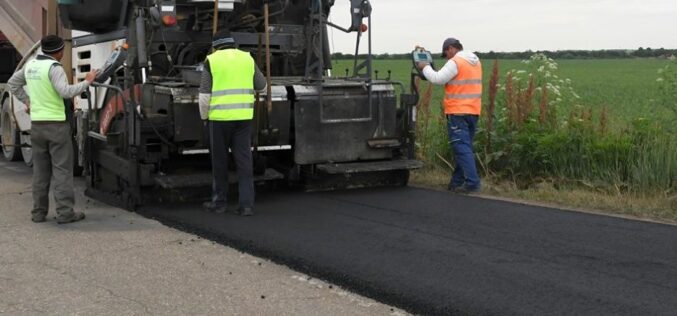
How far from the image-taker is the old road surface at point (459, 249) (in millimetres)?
4281

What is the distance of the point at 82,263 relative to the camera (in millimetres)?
5293

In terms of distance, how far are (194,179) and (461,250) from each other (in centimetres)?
292

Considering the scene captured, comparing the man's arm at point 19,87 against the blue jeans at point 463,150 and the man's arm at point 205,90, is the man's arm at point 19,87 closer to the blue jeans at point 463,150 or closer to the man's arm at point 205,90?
the man's arm at point 205,90

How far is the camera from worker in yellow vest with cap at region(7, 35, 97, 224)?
6.62m

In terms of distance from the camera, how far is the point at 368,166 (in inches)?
310

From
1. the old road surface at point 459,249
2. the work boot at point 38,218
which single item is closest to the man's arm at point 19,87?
the work boot at point 38,218

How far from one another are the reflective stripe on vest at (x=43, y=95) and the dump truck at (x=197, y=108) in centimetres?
65

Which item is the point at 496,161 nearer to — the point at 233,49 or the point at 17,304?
the point at 233,49

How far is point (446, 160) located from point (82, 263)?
5156 mm

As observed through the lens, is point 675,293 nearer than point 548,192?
Yes

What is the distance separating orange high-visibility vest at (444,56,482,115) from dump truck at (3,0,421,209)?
42 centimetres

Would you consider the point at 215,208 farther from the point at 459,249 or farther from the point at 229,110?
the point at 459,249

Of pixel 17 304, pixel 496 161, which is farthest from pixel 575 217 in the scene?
pixel 17 304

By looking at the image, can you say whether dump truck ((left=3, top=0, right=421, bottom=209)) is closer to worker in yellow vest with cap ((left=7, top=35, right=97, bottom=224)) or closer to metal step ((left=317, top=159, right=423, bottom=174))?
metal step ((left=317, top=159, right=423, bottom=174))
